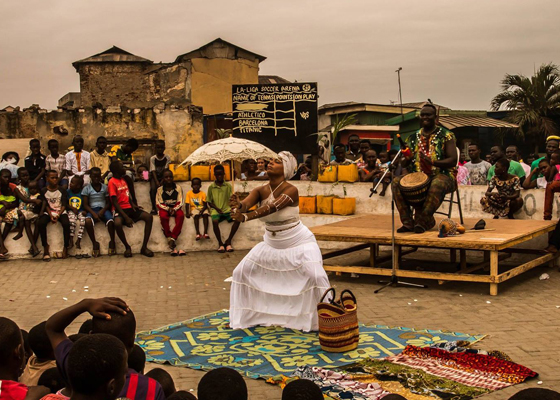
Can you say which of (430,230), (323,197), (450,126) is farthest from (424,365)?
(450,126)

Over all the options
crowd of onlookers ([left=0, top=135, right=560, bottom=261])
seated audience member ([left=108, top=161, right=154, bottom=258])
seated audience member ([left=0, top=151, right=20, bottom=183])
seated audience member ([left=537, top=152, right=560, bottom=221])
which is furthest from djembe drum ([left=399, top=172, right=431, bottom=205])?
seated audience member ([left=0, top=151, right=20, bottom=183])

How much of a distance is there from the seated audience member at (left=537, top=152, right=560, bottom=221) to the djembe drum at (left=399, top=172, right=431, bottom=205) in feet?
9.55

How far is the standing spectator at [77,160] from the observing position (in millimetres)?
15312

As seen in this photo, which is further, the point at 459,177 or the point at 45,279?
the point at 459,177

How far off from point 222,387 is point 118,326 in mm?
660

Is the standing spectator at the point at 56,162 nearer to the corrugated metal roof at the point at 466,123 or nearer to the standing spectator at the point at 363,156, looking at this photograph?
the standing spectator at the point at 363,156

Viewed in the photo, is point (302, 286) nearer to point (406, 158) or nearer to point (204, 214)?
point (406, 158)

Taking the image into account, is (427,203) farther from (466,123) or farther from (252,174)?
(466,123)

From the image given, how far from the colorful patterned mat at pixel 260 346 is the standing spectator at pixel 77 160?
24.6 feet

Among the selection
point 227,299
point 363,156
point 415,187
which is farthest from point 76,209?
point 415,187

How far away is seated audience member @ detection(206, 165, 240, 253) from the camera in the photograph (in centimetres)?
1510

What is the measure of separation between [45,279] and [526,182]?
886 cm

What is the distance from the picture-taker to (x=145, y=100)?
34.7m

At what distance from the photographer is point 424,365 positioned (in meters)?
6.79
